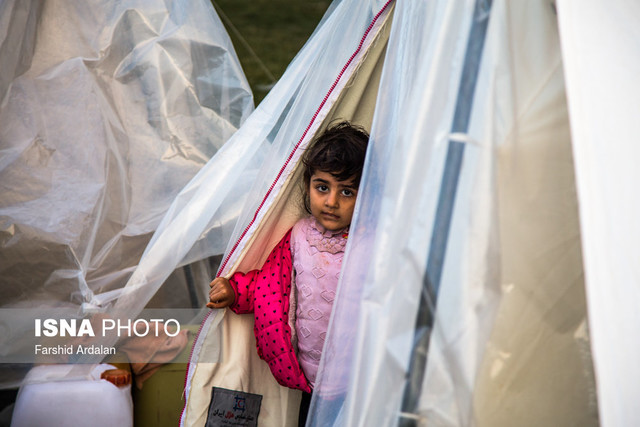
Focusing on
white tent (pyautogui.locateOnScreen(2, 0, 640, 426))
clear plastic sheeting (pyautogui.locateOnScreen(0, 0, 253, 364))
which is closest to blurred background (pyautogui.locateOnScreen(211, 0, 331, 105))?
clear plastic sheeting (pyautogui.locateOnScreen(0, 0, 253, 364))

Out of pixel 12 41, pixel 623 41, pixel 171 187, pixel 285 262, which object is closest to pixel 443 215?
pixel 623 41

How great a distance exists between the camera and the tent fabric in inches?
30.5

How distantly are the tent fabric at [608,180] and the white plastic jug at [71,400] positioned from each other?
44.8 inches

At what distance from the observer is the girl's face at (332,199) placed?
4.42ft

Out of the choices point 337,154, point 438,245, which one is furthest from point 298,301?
point 438,245

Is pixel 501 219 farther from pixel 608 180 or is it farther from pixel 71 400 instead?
pixel 71 400

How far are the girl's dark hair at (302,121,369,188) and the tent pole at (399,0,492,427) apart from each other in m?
0.46

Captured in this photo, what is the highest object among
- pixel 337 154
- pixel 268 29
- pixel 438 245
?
pixel 268 29

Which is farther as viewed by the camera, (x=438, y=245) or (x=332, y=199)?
(x=332, y=199)

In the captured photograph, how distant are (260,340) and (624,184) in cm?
83

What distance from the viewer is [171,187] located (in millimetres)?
1849

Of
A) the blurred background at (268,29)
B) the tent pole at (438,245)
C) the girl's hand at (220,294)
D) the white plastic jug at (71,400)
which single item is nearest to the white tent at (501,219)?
the tent pole at (438,245)

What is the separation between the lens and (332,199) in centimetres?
134

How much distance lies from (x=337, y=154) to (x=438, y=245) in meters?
0.51
